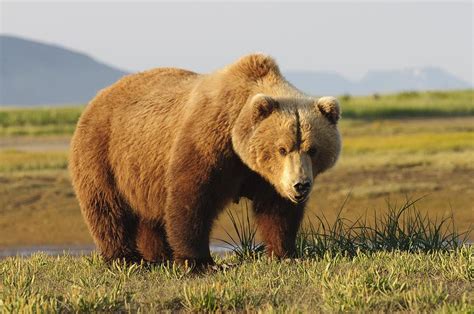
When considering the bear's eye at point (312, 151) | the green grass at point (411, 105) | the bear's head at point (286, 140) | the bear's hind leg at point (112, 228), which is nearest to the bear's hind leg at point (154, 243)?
the bear's hind leg at point (112, 228)

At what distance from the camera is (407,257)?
322 inches

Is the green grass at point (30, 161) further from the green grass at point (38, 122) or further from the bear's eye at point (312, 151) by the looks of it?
the bear's eye at point (312, 151)

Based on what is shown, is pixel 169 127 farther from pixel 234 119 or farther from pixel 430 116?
pixel 430 116

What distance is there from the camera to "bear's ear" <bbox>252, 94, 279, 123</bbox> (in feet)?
25.2

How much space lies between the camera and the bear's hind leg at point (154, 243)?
9.16 metres

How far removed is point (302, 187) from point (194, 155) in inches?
38.4

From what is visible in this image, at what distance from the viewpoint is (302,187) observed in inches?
296

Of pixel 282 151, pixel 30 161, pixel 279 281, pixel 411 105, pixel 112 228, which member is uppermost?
pixel 282 151

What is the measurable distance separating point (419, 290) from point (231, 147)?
78.8 inches

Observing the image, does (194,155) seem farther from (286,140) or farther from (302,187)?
(302,187)

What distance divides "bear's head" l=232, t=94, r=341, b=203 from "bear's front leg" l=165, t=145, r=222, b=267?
39cm

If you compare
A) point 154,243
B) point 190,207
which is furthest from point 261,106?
point 154,243

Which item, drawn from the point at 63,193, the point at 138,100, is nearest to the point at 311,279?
the point at 138,100

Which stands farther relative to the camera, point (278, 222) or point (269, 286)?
point (278, 222)
